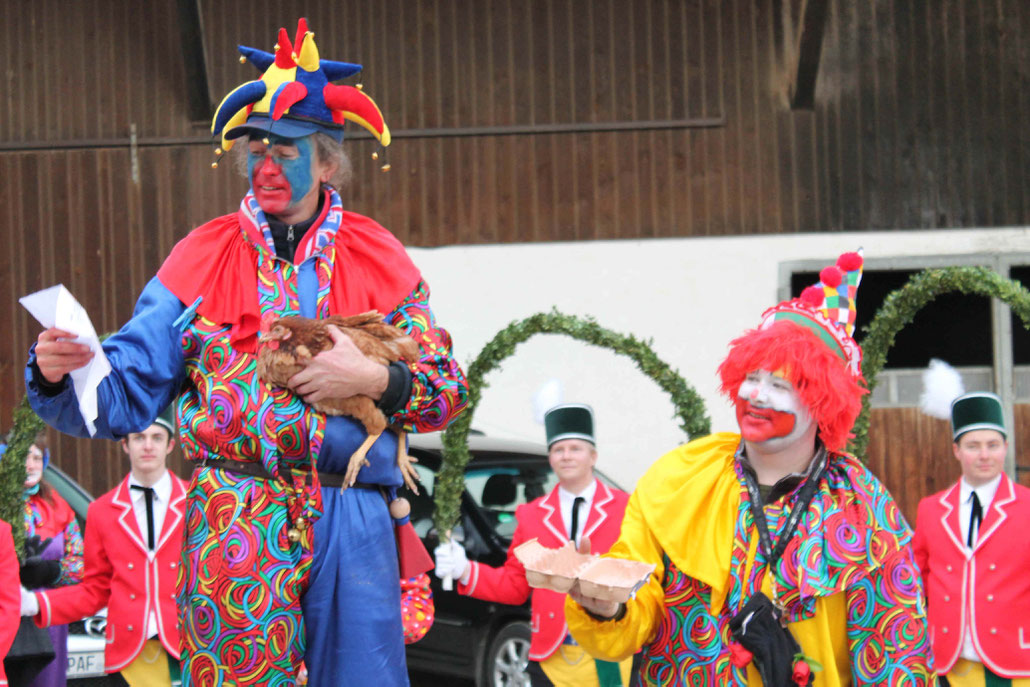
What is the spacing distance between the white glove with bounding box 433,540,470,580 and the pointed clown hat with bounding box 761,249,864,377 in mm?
2474

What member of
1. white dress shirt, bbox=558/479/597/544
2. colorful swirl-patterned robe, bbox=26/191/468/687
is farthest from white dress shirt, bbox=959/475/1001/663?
colorful swirl-patterned robe, bbox=26/191/468/687

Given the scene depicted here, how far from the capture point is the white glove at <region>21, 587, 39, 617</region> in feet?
17.7

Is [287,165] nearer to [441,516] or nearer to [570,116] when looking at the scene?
[441,516]

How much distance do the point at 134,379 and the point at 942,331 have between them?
10.0 m

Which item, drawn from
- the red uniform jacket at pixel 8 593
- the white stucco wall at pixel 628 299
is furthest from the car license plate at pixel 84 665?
the white stucco wall at pixel 628 299

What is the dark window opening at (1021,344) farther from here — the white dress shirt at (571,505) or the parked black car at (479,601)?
the white dress shirt at (571,505)

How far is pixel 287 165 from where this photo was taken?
3176 millimetres

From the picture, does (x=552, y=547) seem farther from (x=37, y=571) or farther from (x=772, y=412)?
(x=772, y=412)

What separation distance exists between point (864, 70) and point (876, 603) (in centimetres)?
858

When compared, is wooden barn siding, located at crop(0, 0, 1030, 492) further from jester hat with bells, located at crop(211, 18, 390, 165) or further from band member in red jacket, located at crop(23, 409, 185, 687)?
jester hat with bells, located at crop(211, 18, 390, 165)

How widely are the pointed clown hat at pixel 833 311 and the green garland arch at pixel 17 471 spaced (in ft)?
11.8

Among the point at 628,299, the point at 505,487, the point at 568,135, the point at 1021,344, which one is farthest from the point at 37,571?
the point at 1021,344

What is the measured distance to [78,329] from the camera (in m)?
2.68

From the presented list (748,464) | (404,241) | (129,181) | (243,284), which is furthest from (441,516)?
(129,181)
